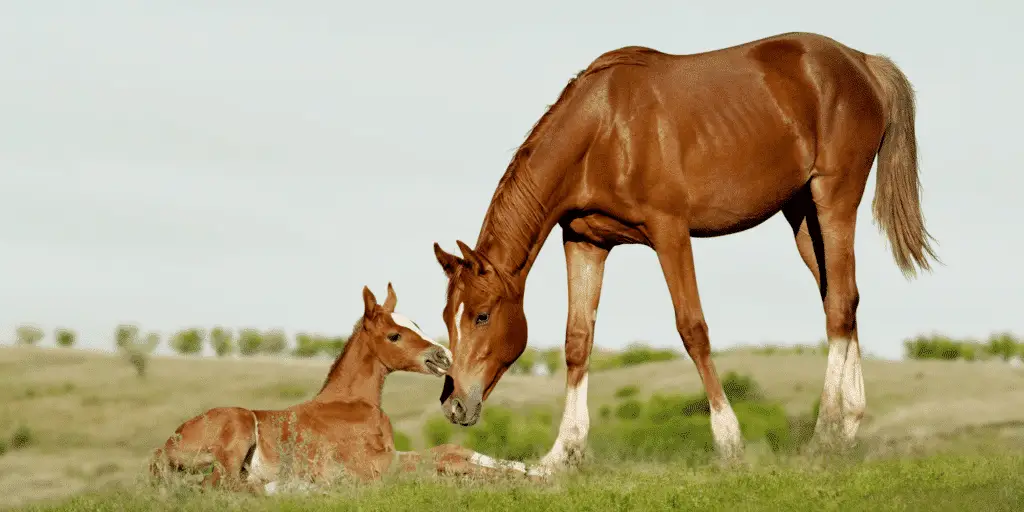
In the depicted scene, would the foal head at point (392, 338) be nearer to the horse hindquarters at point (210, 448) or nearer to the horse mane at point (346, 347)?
the horse mane at point (346, 347)

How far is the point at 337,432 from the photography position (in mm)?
8875

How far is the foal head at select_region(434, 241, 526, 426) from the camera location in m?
9.40

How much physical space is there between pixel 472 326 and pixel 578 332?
5.25 ft

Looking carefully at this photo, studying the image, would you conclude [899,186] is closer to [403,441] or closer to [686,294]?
[686,294]

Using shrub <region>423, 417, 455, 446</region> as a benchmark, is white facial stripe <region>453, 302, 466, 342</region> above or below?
above

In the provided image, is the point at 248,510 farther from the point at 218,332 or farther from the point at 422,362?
the point at 218,332

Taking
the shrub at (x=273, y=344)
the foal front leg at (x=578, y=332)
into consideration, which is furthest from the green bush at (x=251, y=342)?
the foal front leg at (x=578, y=332)

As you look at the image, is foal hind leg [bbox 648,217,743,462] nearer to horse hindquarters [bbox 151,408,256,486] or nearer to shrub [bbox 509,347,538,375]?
horse hindquarters [bbox 151,408,256,486]

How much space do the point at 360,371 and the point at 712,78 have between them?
14.8 feet

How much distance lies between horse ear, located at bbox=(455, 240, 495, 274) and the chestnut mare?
2.33 feet

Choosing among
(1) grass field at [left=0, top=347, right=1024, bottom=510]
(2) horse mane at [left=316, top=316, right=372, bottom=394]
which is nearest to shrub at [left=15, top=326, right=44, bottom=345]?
(1) grass field at [left=0, top=347, right=1024, bottom=510]

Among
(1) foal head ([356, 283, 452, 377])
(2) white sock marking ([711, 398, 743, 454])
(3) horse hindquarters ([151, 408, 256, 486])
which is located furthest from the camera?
(2) white sock marking ([711, 398, 743, 454])

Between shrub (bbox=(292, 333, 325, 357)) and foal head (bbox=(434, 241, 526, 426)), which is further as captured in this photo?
shrub (bbox=(292, 333, 325, 357))

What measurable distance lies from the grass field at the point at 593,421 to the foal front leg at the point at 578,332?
0.36 metres
